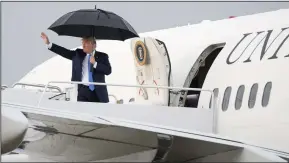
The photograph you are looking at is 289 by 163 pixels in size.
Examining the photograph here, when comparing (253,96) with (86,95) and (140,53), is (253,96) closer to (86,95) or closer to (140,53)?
(86,95)

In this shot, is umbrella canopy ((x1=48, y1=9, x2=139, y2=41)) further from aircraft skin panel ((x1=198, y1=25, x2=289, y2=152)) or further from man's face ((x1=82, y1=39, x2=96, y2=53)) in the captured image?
aircraft skin panel ((x1=198, y1=25, x2=289, y2=152))

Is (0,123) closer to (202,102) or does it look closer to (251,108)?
(251,108)

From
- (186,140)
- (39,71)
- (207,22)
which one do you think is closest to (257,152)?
(186,140)

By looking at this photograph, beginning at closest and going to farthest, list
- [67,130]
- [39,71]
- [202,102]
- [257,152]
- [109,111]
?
[257,152] < [67,130] < [109,111] < [202,102] < [39,71]

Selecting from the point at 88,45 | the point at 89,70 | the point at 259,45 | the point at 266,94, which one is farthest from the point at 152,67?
the point at 266,94

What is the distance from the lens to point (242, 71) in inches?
501

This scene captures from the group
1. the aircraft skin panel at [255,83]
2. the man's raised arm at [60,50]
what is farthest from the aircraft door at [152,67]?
the man's raised arm at [60,50]

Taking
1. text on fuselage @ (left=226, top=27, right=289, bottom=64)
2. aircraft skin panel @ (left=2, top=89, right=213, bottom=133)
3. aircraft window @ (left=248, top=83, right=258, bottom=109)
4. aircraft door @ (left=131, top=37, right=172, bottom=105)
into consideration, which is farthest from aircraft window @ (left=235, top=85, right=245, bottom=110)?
aircraft door @ (left=131, top=37, right=172, bottom=105)

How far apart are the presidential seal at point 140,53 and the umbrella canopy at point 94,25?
0.90 ft

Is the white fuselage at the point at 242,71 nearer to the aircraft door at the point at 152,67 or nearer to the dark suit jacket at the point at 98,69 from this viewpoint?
the aircraft door at the point at 152,67

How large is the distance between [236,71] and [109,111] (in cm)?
266

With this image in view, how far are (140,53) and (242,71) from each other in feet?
8.58

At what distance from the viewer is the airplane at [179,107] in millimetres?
7274

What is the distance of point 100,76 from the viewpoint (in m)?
12.5
